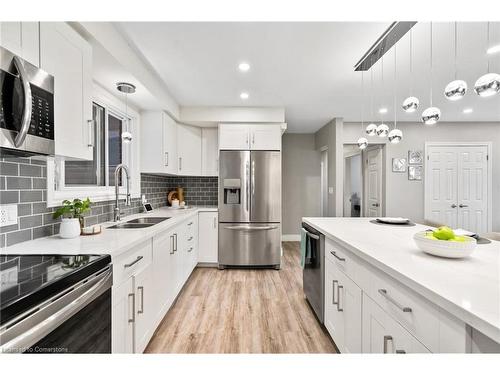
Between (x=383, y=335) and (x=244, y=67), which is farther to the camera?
(x=244, y=67)

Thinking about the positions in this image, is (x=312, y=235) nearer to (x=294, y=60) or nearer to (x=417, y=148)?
(x=294, y=60)

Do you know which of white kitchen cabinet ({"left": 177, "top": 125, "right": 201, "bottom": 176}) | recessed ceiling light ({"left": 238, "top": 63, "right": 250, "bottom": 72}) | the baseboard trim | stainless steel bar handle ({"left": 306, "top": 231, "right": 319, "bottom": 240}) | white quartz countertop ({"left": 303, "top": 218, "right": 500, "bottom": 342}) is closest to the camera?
white quartz countertop ({"left": 303, "top": 218, "right": 500, "bottom": 342})

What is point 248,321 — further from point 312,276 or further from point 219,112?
point 219,112

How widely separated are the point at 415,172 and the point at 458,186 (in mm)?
901

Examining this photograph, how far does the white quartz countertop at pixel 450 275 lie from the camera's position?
26.3 inches

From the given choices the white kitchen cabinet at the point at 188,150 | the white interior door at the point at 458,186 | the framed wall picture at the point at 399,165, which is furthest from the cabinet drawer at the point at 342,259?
the white interior door at the point at 458,186

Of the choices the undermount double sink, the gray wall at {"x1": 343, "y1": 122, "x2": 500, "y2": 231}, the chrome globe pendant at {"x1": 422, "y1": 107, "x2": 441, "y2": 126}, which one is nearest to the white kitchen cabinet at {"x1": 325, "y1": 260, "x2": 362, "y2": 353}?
the chrome globe pendant at {"x1": 422, "y1": 107, "x2": 441, "y2": 126}

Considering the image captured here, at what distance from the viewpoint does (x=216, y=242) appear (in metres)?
3.73

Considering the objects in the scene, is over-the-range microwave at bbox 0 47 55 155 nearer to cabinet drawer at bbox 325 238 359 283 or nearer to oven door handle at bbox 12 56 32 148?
oven door handle at bbox 12 56 32 148

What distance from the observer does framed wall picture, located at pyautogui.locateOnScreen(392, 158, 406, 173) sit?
188 inches

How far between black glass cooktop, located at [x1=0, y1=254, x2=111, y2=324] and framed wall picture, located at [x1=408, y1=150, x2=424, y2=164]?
17.4ft

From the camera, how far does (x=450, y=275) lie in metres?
0.93

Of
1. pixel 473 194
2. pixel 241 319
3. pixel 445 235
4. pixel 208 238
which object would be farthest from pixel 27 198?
pixel 473 194
